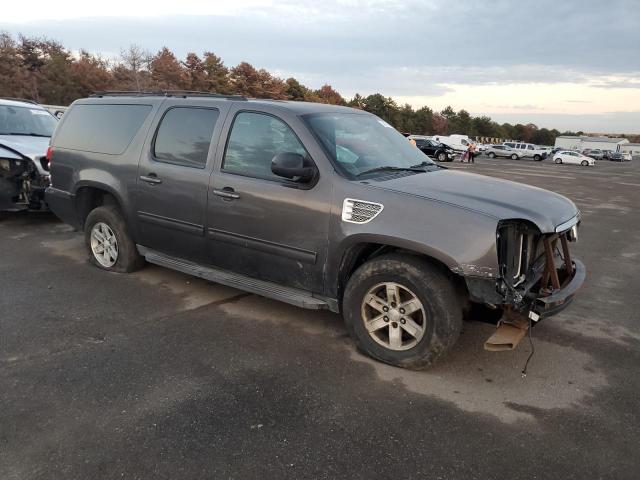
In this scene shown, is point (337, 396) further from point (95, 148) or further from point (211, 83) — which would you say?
point (211, 83)

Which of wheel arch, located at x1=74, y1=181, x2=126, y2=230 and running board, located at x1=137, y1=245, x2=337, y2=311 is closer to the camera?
running board, located at x1=137, y1=245, x2=337, y2=311

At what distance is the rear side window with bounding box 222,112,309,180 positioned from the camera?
13.0ft

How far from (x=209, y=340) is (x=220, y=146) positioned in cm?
163

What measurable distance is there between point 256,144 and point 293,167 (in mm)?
684

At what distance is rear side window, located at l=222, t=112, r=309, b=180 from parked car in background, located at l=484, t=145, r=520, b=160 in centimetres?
5174

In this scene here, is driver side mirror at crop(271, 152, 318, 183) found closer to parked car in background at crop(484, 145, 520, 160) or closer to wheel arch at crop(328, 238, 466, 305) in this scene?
wheel arch at crop(328, 238, 466, 305)

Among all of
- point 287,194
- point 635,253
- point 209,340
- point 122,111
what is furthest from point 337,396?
point 635,253

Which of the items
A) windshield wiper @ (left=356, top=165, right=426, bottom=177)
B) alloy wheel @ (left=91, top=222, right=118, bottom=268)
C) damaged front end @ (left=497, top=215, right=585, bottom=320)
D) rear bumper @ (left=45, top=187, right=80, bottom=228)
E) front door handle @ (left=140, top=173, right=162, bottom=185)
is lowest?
alloy wheel @ (left=91, top=222, right=118, bottom=268)

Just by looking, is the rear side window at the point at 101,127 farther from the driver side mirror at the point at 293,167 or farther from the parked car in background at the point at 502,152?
the parked car in background at the point at 502,152

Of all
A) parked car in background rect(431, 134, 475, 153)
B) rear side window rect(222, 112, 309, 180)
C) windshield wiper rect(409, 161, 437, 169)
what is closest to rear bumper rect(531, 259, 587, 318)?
windshield wiper rect(409, 161, 437, 169)

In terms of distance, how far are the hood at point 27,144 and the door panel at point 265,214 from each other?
177 inches

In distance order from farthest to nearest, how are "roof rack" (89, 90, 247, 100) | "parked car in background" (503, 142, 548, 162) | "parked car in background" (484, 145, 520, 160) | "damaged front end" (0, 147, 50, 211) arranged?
"parked car in background" (484, 145, 520, 160), "parked car in background" (503, 142, 548, 162), "damaged front end" (0, 147, 50, 211), "roof rack" (89, 90, 247, 100)

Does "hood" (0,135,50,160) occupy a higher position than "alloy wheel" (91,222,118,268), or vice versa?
"hood" (0,135,50,160)

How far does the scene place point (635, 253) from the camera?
7453 mm
